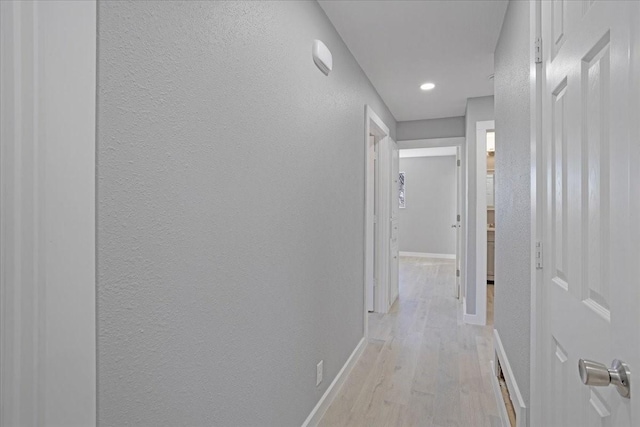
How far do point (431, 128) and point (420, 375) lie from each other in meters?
3.26

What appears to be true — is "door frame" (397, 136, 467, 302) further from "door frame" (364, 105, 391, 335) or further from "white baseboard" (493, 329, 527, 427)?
"white baseboard" (493, 329, 527, 427)

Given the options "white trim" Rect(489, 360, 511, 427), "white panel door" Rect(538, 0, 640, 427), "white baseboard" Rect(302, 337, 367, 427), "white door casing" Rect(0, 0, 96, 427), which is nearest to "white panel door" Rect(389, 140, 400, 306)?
"white baseboard" Rect(302, 337, 367, 427)

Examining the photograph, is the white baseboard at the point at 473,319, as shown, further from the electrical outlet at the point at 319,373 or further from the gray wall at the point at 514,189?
the electrical outlet at the point at 319,373

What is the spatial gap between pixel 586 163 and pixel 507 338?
60.2 inches

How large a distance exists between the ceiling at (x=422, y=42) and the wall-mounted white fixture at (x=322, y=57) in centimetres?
30

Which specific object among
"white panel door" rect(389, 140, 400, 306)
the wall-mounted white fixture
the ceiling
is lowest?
"white panel door" rect(389, 140, 400, 306)

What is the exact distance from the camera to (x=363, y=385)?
2424mm

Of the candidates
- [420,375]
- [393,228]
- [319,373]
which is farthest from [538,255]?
[393,228]

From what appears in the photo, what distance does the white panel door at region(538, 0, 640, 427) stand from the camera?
0.64 m

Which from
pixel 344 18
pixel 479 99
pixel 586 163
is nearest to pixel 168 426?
pixel 586 163

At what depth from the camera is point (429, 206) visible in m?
8.74

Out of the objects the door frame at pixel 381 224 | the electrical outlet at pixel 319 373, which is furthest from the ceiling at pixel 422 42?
the electrical outlet at pixel 319 373

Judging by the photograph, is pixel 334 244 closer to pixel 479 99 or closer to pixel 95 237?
pixel 95 237

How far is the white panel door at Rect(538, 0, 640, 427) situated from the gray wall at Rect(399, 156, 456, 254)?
7.61m
